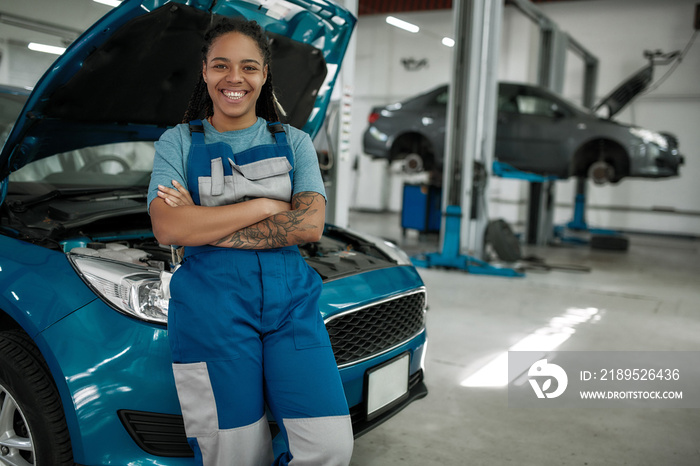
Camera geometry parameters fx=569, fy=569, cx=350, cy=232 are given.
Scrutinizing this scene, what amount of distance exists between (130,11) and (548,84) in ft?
26.9

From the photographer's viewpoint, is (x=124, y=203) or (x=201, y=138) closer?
(x=201, y=138)

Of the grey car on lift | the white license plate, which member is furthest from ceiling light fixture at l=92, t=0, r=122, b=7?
the grey car on lift

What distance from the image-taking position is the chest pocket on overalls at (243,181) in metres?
1.28

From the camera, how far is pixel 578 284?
565 cm

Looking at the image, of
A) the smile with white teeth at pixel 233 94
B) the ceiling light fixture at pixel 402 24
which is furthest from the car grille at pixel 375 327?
the ceiling light fixture at pixel 402 24

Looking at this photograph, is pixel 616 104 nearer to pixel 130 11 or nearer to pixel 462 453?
pixel 462 453

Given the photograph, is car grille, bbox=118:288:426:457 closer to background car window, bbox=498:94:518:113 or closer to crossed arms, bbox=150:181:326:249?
crossed arms, bbox=150:181:326:249

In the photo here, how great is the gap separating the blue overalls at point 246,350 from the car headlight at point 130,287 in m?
0.17

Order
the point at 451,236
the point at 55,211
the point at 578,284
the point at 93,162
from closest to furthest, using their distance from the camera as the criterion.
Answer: the point at 55,211
the point at 93,162
the point at 578,284
the point at 451,236

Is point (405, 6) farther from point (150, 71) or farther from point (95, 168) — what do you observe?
point (150, 71)

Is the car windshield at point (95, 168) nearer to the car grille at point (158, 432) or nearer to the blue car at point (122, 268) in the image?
the blue car at point (122, 268)

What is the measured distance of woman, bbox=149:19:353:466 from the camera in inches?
47.1

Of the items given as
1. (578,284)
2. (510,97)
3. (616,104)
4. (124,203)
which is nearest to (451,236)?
(578,284)

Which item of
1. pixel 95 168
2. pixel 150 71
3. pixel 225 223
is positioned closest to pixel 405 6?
pixel 95 168
